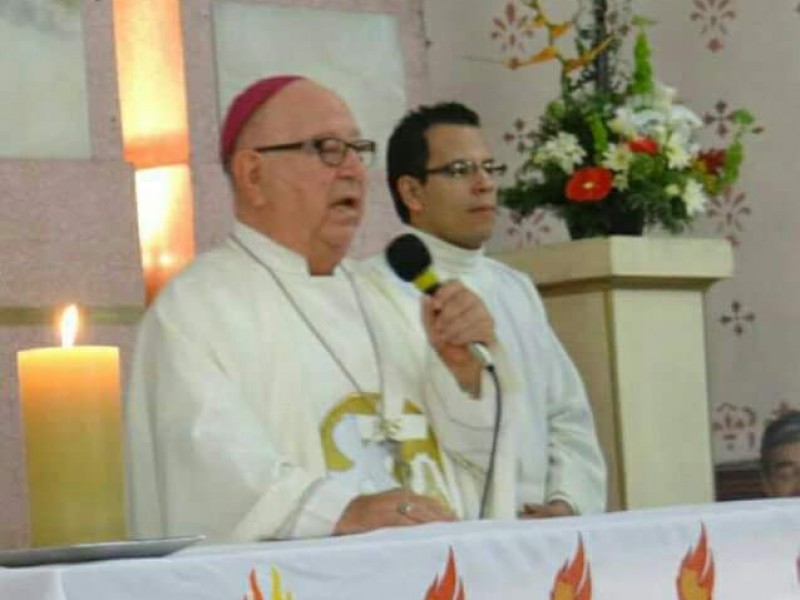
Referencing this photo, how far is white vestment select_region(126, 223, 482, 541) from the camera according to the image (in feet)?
7.92

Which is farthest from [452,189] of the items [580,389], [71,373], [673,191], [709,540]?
[71,373]

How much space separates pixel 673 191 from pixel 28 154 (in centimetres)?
125

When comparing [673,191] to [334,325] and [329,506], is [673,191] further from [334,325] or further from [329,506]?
[329,506]

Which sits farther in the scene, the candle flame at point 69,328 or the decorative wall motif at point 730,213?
the decorative wall motif at point 730,213

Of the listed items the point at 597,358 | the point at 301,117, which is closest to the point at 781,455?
the point at 597,358

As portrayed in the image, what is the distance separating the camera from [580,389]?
123 inches

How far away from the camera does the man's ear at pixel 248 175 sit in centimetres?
277

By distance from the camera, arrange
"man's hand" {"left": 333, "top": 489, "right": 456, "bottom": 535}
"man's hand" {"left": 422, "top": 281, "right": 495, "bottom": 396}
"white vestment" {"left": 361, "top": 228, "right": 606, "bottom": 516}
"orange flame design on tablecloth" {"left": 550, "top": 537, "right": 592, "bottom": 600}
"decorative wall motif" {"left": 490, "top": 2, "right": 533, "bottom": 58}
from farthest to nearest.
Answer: "decorative wall motif" {"left": 490, "top": 2, "right": 533, "bottom": 58} < "white vestment" {"left": 361, "top": 228, "right": 606, "bottom": 516} < "man's hand" {"left": 422, "top": 281, "right": 495, "bottom": 396} < "man's hand" {"left": 333, "top": 489, "right": 456, "bottom": 535} < "orange flame design on tablecloth" {"left": 550, "top": 537, "right": 592, "bottom": 600}

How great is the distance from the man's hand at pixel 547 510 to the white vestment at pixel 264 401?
10 cm

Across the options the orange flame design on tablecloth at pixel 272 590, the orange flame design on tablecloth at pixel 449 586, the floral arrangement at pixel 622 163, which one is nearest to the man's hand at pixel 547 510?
the orange flame design on tablecloth at pixel 449 586

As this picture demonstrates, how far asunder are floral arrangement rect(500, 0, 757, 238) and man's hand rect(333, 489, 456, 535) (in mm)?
1734

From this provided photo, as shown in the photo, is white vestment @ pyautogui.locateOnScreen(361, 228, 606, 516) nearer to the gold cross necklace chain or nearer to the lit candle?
the gold cross necklace chain

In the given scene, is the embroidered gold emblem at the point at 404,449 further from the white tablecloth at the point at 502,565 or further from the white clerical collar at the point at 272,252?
the white tablecloth at the point at 502,565

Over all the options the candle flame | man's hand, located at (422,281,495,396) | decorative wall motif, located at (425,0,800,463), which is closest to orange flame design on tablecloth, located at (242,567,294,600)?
the candle flame
